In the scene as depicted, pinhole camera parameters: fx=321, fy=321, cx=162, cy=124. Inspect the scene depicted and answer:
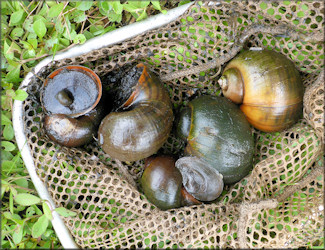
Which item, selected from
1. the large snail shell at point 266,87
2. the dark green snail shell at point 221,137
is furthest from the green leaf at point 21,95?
the large snail shell at point 266,87

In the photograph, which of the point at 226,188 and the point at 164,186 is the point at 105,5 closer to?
the point at 164,186

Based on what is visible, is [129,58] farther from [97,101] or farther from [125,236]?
[125,236]

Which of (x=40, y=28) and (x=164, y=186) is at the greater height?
(x=40, y=28)

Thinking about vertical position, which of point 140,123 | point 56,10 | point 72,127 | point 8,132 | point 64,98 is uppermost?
point 56,10

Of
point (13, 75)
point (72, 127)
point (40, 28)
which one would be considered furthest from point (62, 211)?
point (40, 28)

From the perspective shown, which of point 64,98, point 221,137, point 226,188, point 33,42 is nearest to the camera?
point 64,98

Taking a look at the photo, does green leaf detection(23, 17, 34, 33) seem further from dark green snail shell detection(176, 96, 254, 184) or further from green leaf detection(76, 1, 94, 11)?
dark green snail shell detection(176, 96, 254, 184)
